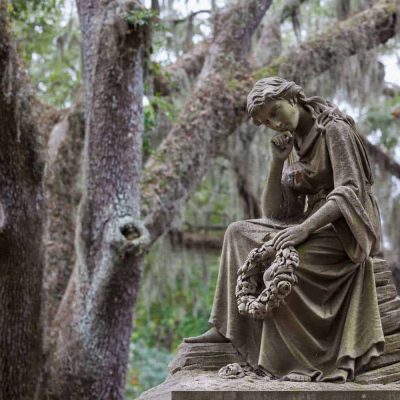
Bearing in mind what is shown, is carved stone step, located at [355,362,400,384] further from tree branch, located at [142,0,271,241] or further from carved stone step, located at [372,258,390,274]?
tree branch, located at [142,0,271,241]

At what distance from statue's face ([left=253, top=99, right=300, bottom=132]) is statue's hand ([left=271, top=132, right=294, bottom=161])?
2.4 inches

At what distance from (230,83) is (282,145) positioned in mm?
5332

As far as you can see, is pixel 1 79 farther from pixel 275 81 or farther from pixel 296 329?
pixel 296 329

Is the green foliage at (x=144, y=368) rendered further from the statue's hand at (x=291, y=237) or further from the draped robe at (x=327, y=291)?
the statue's hand at (x=291, y=237)

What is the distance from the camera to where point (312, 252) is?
4.98 meters

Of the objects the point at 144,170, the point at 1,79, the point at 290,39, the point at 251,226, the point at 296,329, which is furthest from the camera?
the point at 290,39

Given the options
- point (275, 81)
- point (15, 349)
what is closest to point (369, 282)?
point (275, 81)

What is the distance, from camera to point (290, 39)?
51.9 ft

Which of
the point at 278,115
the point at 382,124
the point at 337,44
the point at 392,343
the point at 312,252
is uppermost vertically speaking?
the point at 337,44

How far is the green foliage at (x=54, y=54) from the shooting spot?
38.5ft

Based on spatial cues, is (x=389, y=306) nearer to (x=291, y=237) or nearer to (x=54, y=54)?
(x=291, y=237)

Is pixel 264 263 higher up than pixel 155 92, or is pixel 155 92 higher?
pixel 155 92

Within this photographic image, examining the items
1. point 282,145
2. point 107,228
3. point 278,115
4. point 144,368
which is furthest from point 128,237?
point 144,368

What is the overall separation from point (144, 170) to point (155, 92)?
1566mm
